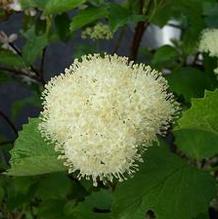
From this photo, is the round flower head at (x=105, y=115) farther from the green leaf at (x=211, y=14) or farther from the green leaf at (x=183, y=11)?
the green leaf at (x=211, y=14)

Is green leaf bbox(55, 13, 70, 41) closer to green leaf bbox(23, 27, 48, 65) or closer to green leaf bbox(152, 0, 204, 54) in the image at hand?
green leaf bbox(23, 27, 48, 65)

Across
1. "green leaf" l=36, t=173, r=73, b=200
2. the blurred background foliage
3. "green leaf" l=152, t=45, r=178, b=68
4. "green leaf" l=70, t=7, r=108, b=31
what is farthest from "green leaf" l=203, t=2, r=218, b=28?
"green leaf" l=36, t=173, r=73, b=200

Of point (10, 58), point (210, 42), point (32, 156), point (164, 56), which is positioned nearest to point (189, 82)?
point (210, 42)

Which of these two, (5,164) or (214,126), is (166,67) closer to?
(5,164)

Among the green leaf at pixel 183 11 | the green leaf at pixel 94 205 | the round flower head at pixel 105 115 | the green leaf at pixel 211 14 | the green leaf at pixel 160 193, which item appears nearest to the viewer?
the round flower head at pixel 105 115

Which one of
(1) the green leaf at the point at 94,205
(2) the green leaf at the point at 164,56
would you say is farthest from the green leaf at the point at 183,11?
(1) the green leaf at the point at 94,205
